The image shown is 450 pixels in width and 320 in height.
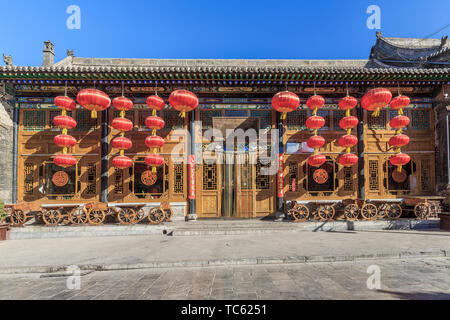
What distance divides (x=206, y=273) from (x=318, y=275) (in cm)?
205

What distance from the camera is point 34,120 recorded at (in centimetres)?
872

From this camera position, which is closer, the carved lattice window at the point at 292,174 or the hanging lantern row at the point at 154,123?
the hanging lantern row at the point at 154,123

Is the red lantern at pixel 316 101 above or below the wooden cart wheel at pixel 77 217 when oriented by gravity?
above

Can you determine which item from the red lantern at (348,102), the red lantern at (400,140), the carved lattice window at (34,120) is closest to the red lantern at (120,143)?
the carved lattice window at (34,120)

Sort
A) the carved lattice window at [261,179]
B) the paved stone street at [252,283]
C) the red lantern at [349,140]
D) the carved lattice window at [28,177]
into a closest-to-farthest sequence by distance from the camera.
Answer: the paved stone street at [252,283], the red lantern at [349,140], the carved lattice window at [28,177], the carved lattice window at [261,179]

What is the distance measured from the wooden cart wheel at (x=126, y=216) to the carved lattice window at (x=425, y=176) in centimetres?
1171

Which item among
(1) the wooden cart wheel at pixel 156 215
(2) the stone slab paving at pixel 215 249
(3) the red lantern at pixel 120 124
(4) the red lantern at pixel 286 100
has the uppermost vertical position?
(4) the red lantern at pixel 286 100

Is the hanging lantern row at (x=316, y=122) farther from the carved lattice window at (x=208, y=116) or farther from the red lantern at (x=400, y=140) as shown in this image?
the carved lattice window at (x=208, y=116)

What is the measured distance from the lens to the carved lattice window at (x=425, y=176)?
8.91m

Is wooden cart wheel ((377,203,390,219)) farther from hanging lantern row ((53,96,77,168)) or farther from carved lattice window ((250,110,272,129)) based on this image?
hanging lantern row ((53,96,77,168))

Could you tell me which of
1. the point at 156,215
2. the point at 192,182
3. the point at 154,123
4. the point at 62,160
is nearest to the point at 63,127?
the point at 62,160

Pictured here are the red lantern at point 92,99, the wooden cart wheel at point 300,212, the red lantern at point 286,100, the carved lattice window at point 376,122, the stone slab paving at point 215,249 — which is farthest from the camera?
the carved lattice window at point 376,122

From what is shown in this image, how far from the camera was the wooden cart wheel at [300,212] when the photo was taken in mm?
7996
